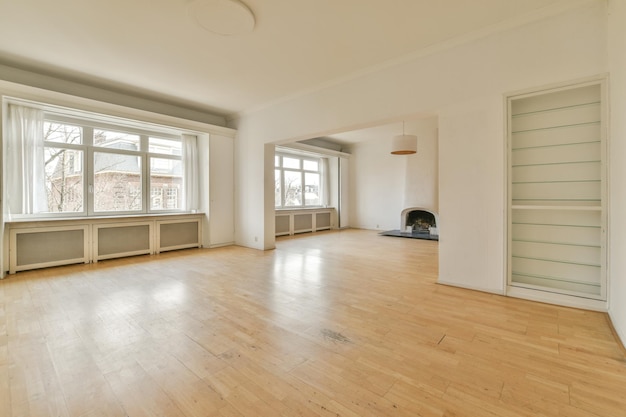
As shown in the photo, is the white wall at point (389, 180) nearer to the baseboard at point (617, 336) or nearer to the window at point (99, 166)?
the baseboard at point (617, 336)

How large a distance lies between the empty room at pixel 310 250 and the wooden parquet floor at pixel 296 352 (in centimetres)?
2

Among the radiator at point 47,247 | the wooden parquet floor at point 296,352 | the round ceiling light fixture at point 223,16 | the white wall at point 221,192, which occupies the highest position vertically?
the round ceiling light fixture at point 223,16

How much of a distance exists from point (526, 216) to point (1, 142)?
6.88m

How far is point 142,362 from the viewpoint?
1.84 m

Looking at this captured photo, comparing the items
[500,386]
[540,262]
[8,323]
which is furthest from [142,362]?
[540,262]

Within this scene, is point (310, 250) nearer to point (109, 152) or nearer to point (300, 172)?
point (300, 172)

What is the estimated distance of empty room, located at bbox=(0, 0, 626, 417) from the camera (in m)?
1.66

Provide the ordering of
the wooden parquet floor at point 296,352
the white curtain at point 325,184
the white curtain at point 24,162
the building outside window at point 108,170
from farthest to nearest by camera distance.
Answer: the white curtain at point 325,184
the building outside window at point 108,170
the white curtain at point 24,162
the wooden parquet floor at point 296,352

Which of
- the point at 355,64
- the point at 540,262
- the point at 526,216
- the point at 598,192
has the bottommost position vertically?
the point at 540,262

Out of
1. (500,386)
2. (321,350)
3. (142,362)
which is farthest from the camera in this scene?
(321,350)

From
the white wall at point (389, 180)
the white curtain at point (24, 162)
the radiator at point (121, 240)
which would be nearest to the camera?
the white curtain at point (24, 162)

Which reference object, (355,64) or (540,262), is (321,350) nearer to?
(540,262)

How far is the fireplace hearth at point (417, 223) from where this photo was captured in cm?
787

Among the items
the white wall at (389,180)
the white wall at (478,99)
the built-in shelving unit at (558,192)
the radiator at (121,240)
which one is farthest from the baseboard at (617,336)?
the radiator at (121,240)
